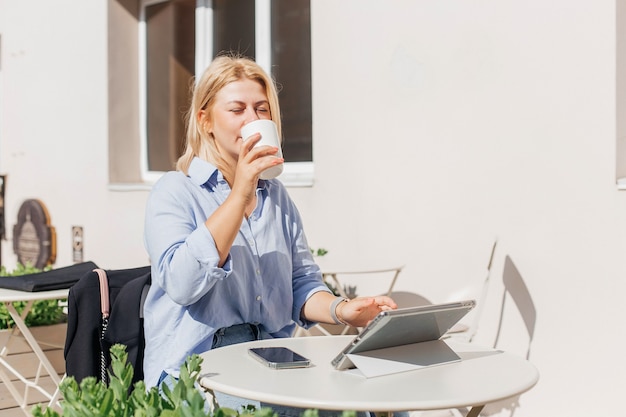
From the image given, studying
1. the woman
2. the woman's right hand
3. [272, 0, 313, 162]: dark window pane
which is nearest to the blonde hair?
the woman

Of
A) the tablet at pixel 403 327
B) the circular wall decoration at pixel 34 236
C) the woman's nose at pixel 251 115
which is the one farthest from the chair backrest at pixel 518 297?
the circular wall decoration at pixel 34 236

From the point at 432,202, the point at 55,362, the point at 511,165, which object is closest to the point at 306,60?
the point at 432,202

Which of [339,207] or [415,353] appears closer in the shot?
[415,353]

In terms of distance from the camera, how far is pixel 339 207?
4504 millimetres

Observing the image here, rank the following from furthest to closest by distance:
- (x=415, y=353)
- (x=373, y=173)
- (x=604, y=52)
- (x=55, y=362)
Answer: (x=373, y=173) < (x=55, y=362) < (x=604, y=52) < (x=415, y=353)

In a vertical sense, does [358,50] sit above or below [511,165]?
above

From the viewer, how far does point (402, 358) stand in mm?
1742

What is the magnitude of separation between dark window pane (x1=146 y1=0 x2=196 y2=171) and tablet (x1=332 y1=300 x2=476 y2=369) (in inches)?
171

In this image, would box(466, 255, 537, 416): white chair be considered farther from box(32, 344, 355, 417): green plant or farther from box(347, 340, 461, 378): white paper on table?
box(32, 344, 355, 417): green plant

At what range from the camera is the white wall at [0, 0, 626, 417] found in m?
3.44

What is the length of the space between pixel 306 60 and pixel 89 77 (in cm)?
202

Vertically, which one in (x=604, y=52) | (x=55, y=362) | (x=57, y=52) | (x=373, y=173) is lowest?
(x=55, y=362)

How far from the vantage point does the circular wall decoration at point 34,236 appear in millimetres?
6539

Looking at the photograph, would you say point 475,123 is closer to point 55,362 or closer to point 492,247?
point 492,247
